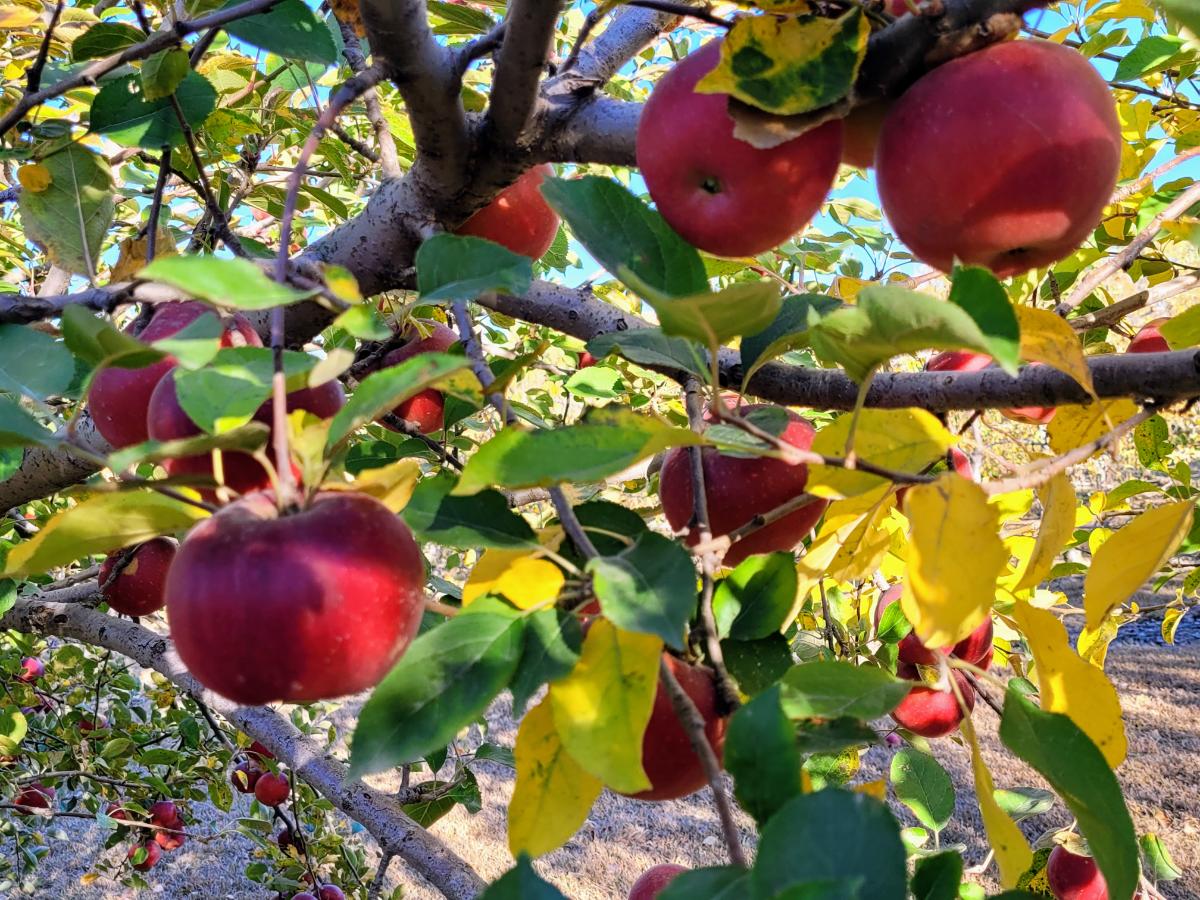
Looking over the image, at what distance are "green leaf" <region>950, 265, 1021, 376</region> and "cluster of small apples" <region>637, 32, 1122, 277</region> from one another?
0.38 ft

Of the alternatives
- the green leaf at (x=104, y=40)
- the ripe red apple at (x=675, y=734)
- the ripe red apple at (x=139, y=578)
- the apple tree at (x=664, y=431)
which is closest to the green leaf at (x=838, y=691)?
the apple tree at (x=664, y=431)

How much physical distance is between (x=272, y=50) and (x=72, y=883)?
13.4ft

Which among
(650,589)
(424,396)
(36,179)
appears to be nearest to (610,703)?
(650,589)

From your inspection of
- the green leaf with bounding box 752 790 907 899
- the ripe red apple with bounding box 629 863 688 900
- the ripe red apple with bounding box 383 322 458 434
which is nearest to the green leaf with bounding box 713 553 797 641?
the green leaf with bounding box 752 790 907 899

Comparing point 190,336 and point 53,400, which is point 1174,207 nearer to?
point 190,336

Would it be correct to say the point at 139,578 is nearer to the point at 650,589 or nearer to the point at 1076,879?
the point at 650,589

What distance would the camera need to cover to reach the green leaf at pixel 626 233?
1.55 feet

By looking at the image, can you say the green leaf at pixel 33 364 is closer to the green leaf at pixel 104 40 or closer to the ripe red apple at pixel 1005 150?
the green leaf at pixel 104 40

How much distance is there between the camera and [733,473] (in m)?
0.72

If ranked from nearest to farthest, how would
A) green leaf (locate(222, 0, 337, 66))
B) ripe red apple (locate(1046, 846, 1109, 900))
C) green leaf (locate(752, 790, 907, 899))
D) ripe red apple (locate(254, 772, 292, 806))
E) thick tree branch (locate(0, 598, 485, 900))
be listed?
green leaf (locate(752, 790, 907, 899)), green leaf (locate(222, 0, 337, 66)), thick tree branch (locate(0, 598, 485, 900)), ripe red apple (locate(1046, 846, 1109, 900)), ripe red apple (locate(254, 772, 292, 806))

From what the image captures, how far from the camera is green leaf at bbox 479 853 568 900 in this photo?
0.35 metres

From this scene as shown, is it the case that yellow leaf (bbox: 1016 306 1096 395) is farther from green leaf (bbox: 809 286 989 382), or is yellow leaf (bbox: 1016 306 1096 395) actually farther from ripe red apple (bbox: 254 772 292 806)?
ripe red apple (bbox: 254 772 292 806)

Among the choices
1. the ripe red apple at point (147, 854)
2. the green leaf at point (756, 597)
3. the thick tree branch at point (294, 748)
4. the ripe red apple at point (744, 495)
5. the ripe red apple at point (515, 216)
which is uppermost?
the ripe red apple at point (515, 216)

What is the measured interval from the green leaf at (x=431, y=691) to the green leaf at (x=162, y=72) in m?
0.58
